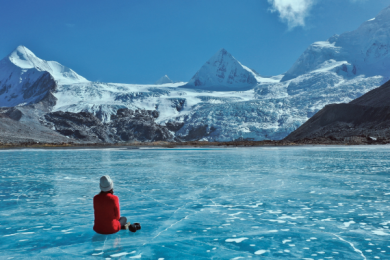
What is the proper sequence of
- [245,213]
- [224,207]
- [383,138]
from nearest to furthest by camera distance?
[245,213] < [224,207] < [383,138]

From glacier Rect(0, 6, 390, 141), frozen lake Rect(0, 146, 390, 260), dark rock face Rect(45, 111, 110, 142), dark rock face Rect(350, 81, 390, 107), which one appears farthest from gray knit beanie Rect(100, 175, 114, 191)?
dark rock face Rect(45, 111, 110, 142)

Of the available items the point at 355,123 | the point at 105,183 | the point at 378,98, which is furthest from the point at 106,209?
the point at 378,98

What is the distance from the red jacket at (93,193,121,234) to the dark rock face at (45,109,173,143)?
122 meters

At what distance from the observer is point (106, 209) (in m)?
6.43

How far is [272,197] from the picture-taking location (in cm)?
1038

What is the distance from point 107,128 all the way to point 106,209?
138 meters

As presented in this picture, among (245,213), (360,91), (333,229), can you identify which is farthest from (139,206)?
(360,91)

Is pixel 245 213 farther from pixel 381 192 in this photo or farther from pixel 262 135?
pixel 262 135

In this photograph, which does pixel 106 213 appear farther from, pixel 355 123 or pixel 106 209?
pixel 355 123

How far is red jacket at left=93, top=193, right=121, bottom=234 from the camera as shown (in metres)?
6.39

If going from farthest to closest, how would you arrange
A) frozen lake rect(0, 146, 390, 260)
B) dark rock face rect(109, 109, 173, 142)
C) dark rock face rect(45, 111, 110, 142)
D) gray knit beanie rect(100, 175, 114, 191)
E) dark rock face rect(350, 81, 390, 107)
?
1. dark rock face rect(109, 109, 173, 142)
2. dark rock face rect(45, 111, 110, 142)
3. dark rock face rect(350, 81, 390, 107)
4. gray knit beanie rect(100, 175, 114, 191)
5. frozen lake rect(0, 146, 390, 260)

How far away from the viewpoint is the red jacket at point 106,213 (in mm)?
6387

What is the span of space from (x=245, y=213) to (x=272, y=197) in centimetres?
244

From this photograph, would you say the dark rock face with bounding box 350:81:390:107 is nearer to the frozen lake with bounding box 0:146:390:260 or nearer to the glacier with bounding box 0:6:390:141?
the glacier with bounding box 0:6:390:141
